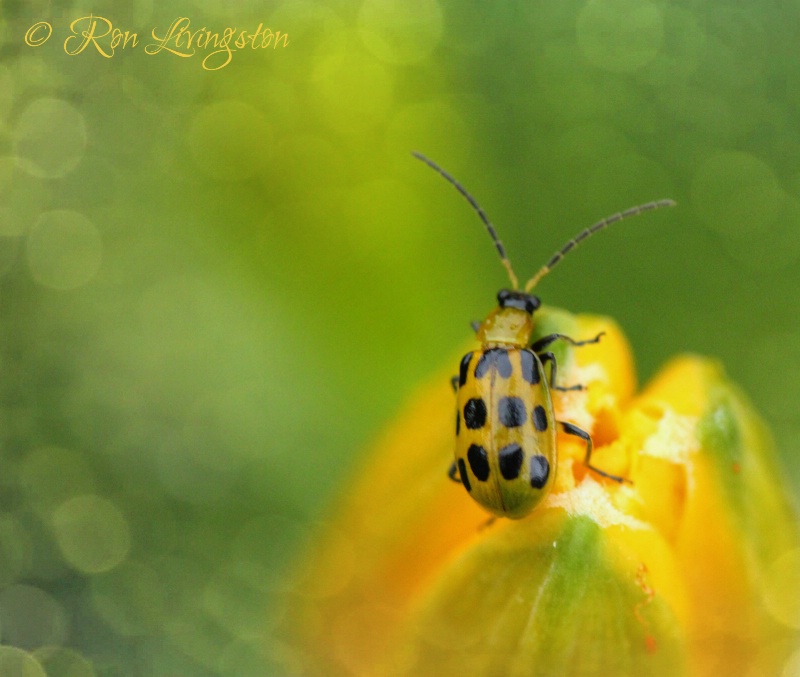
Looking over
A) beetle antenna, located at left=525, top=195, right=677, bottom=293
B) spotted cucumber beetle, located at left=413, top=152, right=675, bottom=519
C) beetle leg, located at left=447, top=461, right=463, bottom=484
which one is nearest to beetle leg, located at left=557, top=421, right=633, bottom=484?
spotted cucumber beetle, located at left=413, top=152, right=675, bottom=519

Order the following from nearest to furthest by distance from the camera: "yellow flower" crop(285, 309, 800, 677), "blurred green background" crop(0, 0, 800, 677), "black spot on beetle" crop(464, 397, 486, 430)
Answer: "yellow flower" crop(285, 309, 800, 677)
"black spot on beetle" crop(464, 397, 486, 430)
"blurred green background" crop(0, 0, 800, 677)

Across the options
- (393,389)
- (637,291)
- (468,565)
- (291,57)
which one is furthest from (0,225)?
(637,291)

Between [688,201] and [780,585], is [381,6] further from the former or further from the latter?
[780,585]

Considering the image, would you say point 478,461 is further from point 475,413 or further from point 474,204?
point 474,204

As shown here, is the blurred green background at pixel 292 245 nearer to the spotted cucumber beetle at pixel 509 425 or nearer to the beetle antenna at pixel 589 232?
the beetle antenna at pixel 589 232

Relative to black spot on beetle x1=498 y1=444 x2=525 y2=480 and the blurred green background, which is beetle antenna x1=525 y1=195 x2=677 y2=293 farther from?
black spot on beetle x1=498 y1=444 x2=525 y2=480

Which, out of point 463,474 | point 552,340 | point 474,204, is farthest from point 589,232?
point 463,474
